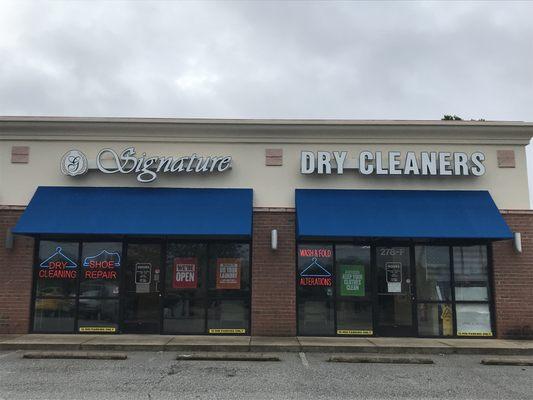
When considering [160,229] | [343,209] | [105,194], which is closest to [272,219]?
[343,209]

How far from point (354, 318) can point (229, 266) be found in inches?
134

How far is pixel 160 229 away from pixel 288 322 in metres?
3.87

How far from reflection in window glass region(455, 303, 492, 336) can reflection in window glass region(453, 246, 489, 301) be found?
0.73 feet

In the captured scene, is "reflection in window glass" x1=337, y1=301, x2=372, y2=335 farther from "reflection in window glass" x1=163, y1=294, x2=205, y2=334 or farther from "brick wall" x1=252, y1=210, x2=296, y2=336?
"reflection in window glass" x1=163, y1=294, x2=205, y2=334

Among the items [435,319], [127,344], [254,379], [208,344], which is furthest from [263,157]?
[254,379]

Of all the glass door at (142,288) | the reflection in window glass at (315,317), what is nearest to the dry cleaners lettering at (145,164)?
the glass door at (142,288)

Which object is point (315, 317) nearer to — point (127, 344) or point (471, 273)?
point (471, 273)

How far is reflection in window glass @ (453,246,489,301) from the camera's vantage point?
13.0m

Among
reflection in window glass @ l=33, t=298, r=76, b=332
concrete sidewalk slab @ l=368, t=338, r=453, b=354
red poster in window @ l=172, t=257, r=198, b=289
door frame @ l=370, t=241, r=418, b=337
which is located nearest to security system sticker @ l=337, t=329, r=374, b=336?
door frame @ l=370, t=241, r=418, b=337

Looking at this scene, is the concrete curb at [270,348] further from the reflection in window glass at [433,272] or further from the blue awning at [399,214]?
the blue awning at [399,214]

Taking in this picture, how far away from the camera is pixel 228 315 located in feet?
42.5

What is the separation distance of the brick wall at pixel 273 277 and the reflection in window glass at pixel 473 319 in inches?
165

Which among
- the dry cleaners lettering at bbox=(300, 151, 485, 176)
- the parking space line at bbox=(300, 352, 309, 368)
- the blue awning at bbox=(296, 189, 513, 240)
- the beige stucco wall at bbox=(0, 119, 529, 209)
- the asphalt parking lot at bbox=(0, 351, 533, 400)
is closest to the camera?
the asphalt parking lot at bbox=(0, 351, 533, 400)

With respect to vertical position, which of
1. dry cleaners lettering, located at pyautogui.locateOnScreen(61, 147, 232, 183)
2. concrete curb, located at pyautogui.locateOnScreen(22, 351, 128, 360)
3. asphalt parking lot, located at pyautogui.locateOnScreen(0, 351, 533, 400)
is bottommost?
asphalt parking lot, located at pyautogui.locateOnScreen(0, 351, 533, 400)
